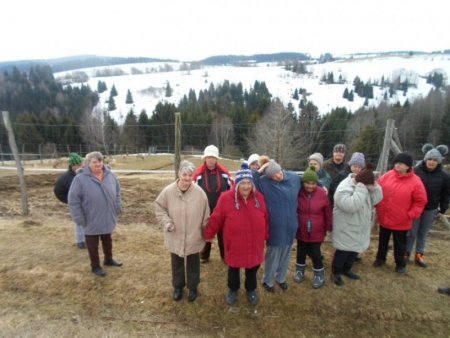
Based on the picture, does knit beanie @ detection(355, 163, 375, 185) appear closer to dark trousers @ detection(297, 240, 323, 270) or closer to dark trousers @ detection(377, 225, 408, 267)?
dark trousers @ detection(297, 240, 323, 270)

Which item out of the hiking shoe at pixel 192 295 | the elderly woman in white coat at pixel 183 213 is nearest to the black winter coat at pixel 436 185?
the elderly woman in white coat at pixel 183 213

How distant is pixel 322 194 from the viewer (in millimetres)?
3676

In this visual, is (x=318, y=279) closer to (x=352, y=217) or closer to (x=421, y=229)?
(x=352, y=217)

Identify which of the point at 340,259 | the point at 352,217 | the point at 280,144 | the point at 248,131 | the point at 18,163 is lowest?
the point at 248,131

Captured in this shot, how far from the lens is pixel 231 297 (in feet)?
12.1

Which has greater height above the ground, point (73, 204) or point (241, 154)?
point (73, 204)

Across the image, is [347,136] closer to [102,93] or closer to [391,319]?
[391,319]

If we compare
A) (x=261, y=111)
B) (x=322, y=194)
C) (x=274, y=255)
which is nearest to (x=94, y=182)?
(x=274, y=255)

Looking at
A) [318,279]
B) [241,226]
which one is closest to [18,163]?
[241,226]

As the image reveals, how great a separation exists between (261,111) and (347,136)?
725 inches

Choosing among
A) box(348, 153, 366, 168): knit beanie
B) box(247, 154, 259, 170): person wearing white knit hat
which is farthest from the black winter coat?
box(247, 154, 259, 170): person wearing white knit hat

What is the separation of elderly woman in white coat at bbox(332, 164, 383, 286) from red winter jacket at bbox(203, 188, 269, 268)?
1.00 metres

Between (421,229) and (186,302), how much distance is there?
3550mm

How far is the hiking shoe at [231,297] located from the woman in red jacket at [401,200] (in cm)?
225
